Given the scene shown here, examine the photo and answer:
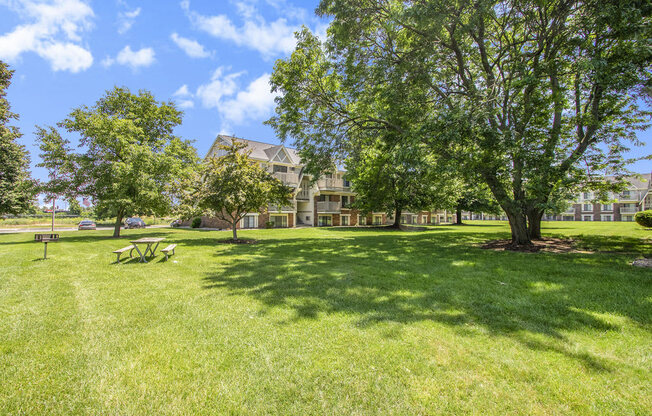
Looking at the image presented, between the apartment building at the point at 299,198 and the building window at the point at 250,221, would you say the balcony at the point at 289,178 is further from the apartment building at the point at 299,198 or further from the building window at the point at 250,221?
the building window at the point at 250,221

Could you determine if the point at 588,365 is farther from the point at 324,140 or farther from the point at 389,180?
the point at 389,180

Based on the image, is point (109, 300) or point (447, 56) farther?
point (447, 56)

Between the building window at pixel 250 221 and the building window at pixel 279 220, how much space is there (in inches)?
68.4

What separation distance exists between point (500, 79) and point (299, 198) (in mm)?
25143

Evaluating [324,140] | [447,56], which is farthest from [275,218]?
[447,56]

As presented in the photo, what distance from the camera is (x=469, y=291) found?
217 inches

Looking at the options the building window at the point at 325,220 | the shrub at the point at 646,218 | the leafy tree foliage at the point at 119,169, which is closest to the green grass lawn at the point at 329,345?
the leafy tree foliage at the point at 119,169

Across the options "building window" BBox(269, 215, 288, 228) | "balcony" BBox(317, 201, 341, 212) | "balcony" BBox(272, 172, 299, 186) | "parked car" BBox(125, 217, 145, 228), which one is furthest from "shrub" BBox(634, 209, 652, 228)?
"parked car" BBox(125, 217, 145, 228)

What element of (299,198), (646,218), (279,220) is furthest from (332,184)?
(646,218)

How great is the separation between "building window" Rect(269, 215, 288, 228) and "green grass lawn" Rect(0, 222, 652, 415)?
24.6m

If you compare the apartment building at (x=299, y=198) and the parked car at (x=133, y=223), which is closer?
the apartment building at (x=299, y=198)

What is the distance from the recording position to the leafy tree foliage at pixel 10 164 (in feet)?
70.1

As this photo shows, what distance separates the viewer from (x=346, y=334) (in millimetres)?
3613

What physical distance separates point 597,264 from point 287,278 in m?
8.57
